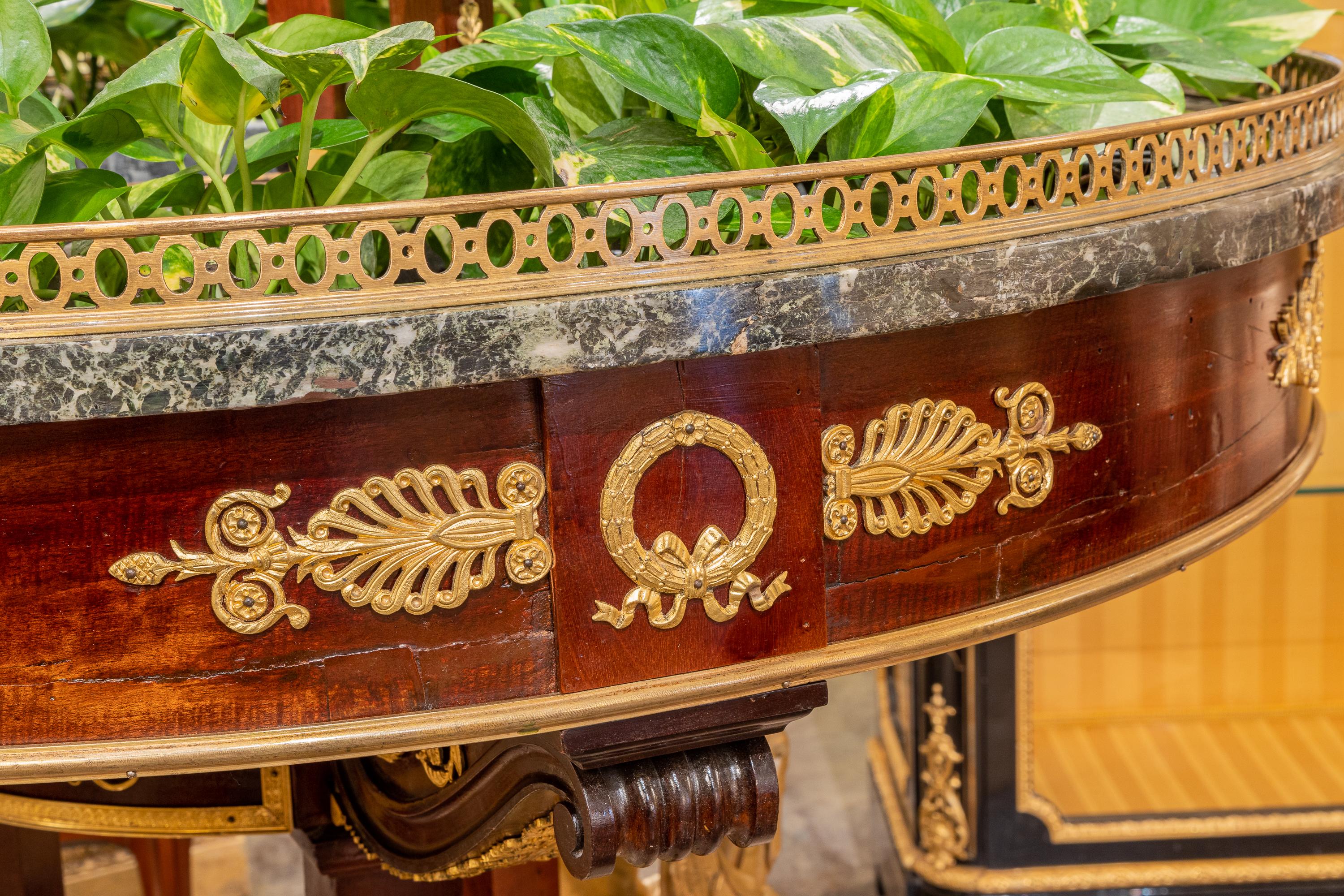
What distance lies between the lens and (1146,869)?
1.40 m

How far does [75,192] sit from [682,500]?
22 cm

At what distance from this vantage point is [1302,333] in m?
0.54

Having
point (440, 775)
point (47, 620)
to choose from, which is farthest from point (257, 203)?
point (440, 775)

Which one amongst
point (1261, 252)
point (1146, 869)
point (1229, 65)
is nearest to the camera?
point (1261, 252)

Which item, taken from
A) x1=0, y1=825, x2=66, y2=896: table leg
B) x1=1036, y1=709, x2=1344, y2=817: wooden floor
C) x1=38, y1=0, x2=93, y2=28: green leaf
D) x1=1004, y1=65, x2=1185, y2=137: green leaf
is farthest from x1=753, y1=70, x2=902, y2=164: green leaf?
x1=1036, y1=709, x2=1344, y2=817: wooden floor

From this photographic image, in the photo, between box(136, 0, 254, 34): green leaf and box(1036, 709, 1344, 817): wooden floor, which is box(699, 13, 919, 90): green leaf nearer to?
box(136, 0, 254, 34): green leaf

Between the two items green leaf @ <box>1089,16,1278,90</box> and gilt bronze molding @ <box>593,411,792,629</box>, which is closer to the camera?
gilt bronze molding @ <box>593,411,792,629</box>

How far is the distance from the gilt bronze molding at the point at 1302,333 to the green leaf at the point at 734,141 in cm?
23

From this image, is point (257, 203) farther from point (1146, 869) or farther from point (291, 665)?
point (1146, 869)

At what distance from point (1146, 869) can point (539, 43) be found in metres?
1.27

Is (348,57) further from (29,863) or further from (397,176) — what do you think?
(29,863)

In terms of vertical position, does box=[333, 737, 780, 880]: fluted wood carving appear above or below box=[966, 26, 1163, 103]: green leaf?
below

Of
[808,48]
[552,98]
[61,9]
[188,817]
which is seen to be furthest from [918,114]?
[188,817]

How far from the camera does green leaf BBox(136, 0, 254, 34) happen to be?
15.7 inches
